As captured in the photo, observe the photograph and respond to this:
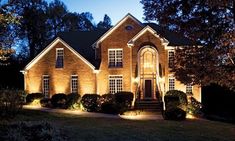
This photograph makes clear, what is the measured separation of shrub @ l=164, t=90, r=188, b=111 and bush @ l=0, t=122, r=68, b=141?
17879mm

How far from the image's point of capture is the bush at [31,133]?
16203 millimetres

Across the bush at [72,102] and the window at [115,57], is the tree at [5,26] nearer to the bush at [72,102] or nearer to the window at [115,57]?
the bush at [72,102]

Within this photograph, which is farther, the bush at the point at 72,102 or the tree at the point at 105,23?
the tree at the point at 105,23

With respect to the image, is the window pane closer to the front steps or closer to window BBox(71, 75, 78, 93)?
window BBox(71, 75, 78, 93)

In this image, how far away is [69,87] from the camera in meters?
41.6

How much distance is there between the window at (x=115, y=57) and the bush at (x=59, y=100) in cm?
571

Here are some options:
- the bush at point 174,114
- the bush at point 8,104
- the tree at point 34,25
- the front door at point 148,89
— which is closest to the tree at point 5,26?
the bush at point 8,104

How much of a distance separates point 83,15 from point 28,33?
14346 mm

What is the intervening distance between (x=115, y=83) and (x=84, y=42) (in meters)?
7.05

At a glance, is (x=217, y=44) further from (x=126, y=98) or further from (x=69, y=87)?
(x=69, y=87)

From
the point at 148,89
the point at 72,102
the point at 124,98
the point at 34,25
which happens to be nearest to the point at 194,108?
the point at 148,89

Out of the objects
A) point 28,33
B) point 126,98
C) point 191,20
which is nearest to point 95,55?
point 126,98

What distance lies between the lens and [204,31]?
60.6 ft

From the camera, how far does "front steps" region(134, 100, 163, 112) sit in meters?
37.8
